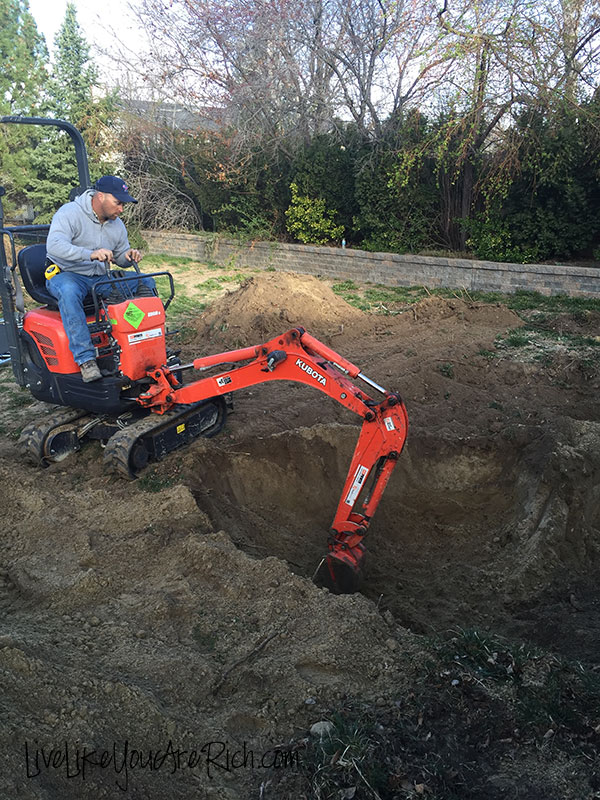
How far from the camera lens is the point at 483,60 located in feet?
41.7

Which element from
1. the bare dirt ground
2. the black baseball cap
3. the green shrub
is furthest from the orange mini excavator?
the green shrub

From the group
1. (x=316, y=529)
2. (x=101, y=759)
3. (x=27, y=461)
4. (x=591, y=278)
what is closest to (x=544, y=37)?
(x=591, y=278)

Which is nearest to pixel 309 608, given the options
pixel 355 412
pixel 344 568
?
pixel 344 568

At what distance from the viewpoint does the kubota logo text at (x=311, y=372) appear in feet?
16.4

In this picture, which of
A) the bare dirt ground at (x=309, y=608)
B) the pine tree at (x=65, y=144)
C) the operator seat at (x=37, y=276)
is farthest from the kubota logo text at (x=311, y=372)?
the pine tree at (x=65, y=144)

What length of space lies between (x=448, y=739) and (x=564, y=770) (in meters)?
0.51

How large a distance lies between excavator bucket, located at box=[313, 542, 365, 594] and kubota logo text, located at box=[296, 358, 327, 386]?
50.7 inches

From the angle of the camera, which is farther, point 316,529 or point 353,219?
point 353,219

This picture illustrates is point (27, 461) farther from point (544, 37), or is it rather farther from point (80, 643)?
point (544, 37)

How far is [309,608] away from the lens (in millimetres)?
4207

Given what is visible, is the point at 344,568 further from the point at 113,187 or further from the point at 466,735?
the point at 113,187

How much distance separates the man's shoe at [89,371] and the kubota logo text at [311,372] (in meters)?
1.93

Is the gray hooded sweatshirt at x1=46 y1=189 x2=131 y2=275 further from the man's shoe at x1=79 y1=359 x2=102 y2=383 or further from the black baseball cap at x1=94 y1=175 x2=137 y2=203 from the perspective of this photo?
the man's shoe at x1=79 y1=359 x2=102 y2=383

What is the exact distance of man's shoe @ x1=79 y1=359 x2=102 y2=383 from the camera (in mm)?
5836
